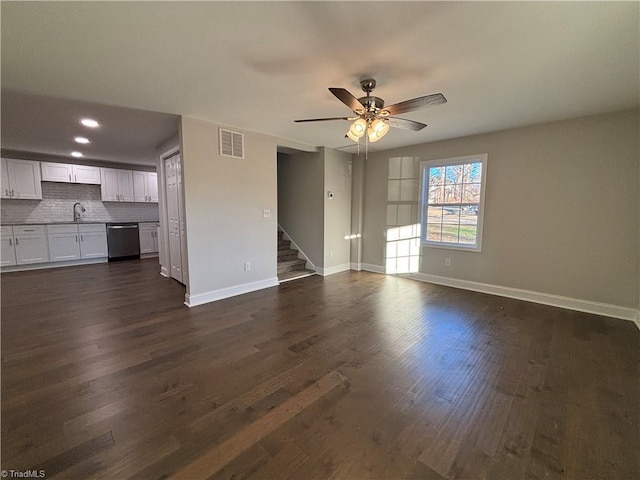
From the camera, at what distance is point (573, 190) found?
138 inches

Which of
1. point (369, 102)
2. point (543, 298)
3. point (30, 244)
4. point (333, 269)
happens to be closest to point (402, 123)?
point (369, 102)

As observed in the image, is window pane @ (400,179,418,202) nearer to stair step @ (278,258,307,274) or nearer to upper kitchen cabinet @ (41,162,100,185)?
stair step @ (278,258,307,274)

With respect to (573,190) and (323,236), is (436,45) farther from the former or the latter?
(323,236)

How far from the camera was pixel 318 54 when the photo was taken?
2047 millimetres

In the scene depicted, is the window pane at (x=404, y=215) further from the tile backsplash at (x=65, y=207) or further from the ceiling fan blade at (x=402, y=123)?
the tile backsplash at (x=65, y=207)

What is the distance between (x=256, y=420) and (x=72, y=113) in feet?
13.5

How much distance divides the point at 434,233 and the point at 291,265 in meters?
2.83

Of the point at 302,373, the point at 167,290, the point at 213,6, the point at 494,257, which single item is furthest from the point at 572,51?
the point at 167,290

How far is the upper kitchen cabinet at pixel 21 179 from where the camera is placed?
5.38m

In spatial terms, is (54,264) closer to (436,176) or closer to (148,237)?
(148,237)

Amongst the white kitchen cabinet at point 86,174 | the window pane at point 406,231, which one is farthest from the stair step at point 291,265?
the white kitchen cabinet at point 86,174

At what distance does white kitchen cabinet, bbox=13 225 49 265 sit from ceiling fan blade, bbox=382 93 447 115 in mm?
7481

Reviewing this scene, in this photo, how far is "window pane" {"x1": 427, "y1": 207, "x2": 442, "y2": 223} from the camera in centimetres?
475

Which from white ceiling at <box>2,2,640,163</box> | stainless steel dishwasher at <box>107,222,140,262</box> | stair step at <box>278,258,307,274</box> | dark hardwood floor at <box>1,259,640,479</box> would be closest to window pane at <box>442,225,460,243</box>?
dark hardwood floor at <box>1,259,640,479</box>
